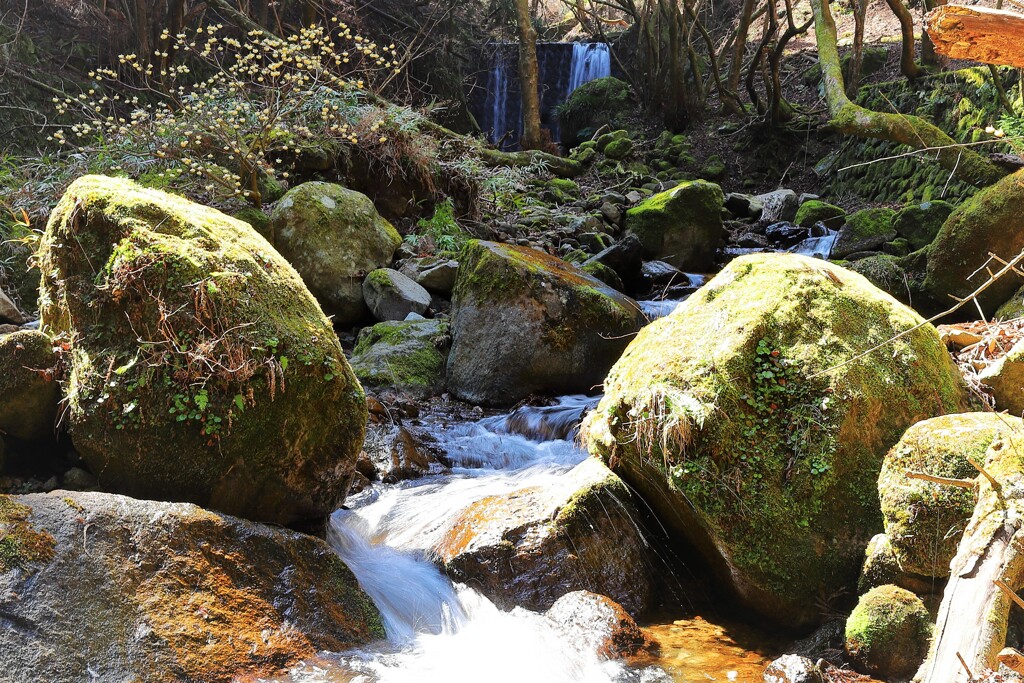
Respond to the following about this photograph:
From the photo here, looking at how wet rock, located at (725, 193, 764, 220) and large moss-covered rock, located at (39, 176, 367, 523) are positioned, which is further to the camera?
wet rock, located at (725, 193, 764, 220)

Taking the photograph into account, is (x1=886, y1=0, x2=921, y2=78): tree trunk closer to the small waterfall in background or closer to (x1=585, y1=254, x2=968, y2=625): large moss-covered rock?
the small waterfall in background

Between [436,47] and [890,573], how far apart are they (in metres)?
15.7

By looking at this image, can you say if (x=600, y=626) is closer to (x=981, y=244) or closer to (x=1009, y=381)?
(x=1009, y=381)

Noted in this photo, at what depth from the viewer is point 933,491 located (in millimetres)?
3326

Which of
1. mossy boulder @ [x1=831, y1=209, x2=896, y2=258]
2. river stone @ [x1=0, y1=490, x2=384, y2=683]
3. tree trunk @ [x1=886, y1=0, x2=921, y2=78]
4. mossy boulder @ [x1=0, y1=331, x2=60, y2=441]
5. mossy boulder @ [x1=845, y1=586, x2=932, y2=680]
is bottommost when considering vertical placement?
mossy boulder @ [x1=845, y1=586, x2=932, y2=680]

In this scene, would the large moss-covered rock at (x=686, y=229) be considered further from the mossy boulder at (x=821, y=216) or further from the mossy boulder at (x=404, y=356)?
the mossy boulder at (x=404, y=356)

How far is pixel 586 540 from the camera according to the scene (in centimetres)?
415

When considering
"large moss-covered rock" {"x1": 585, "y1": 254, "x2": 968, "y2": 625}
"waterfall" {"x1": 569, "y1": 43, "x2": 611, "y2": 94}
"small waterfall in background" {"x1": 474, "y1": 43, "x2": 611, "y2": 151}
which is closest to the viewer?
"large moss-covered rock" {"x1": 585, "y1": 254, "x2": 968, "y2": 625}

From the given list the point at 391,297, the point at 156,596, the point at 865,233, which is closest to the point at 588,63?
the point at 865,233

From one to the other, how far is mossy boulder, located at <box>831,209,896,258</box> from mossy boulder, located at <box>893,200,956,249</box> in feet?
0.57

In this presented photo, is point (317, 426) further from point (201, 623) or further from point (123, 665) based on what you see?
point (123, 665)

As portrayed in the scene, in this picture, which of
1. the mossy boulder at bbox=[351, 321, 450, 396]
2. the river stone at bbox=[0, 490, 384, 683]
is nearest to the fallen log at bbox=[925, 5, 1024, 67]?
the river stone at bbox=[0, 490, 384, 683]

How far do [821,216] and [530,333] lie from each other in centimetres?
746

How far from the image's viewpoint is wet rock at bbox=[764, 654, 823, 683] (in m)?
3.22
